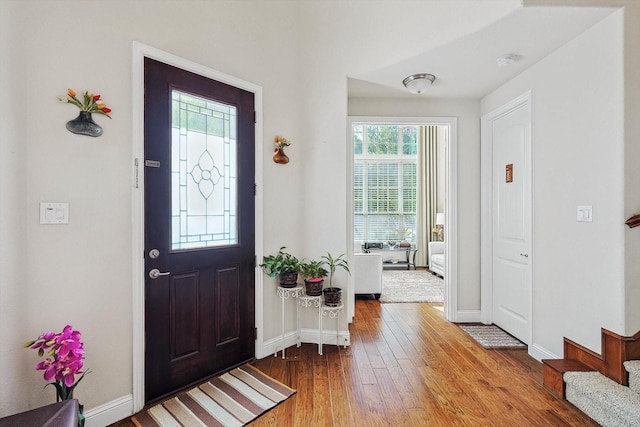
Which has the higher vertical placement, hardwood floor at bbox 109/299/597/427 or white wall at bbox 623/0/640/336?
white wall at bbox 623/0/640/336

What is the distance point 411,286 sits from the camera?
5.39 m

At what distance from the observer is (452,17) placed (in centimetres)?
234

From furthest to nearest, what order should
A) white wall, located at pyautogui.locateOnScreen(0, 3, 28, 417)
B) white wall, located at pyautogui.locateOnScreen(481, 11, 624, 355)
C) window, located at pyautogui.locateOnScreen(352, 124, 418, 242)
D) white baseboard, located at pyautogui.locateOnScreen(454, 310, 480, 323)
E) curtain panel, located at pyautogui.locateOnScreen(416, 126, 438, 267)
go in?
1. window, located at pyautogui.locateOnScreen(352, 124, 418, 242)
2. curtain panel, located at pyautogui.locateOnScreen(416, 126, 438, 267)
3. white baseboard, located at pyautogui.locateOnScreen(454, 310, 480, 323)
4. white wall, located at pyautogui.locateOnScreen(481, 11, 624, 355)
5. white wall, located at pyautogui.locateOnScreen(0, 3, 28, 417)

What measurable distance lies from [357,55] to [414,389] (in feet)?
9.18

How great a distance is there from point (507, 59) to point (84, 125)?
3.05 m

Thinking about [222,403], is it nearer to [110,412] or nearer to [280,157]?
[110,412]

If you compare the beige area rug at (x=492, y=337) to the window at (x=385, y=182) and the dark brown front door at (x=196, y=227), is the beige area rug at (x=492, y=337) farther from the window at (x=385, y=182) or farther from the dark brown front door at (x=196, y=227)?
the window at (x=385, y=182)

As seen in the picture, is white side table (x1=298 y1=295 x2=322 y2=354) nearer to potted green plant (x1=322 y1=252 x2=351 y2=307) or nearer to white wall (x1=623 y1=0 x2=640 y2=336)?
potted green plant (x1=322 y1=252 x2=351 y2=307)

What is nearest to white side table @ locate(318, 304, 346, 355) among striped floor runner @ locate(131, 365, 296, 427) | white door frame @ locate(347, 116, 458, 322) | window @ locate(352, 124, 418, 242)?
white door frame @ locate(347, 116, 458, 322)

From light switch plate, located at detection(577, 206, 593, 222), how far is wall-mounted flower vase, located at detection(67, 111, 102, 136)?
3.16 meters

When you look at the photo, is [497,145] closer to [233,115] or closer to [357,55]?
[357,55]

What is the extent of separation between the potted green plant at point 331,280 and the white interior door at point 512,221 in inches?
64.8

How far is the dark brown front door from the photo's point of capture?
6.82ft

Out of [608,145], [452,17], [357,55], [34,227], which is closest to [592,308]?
[608,145]
